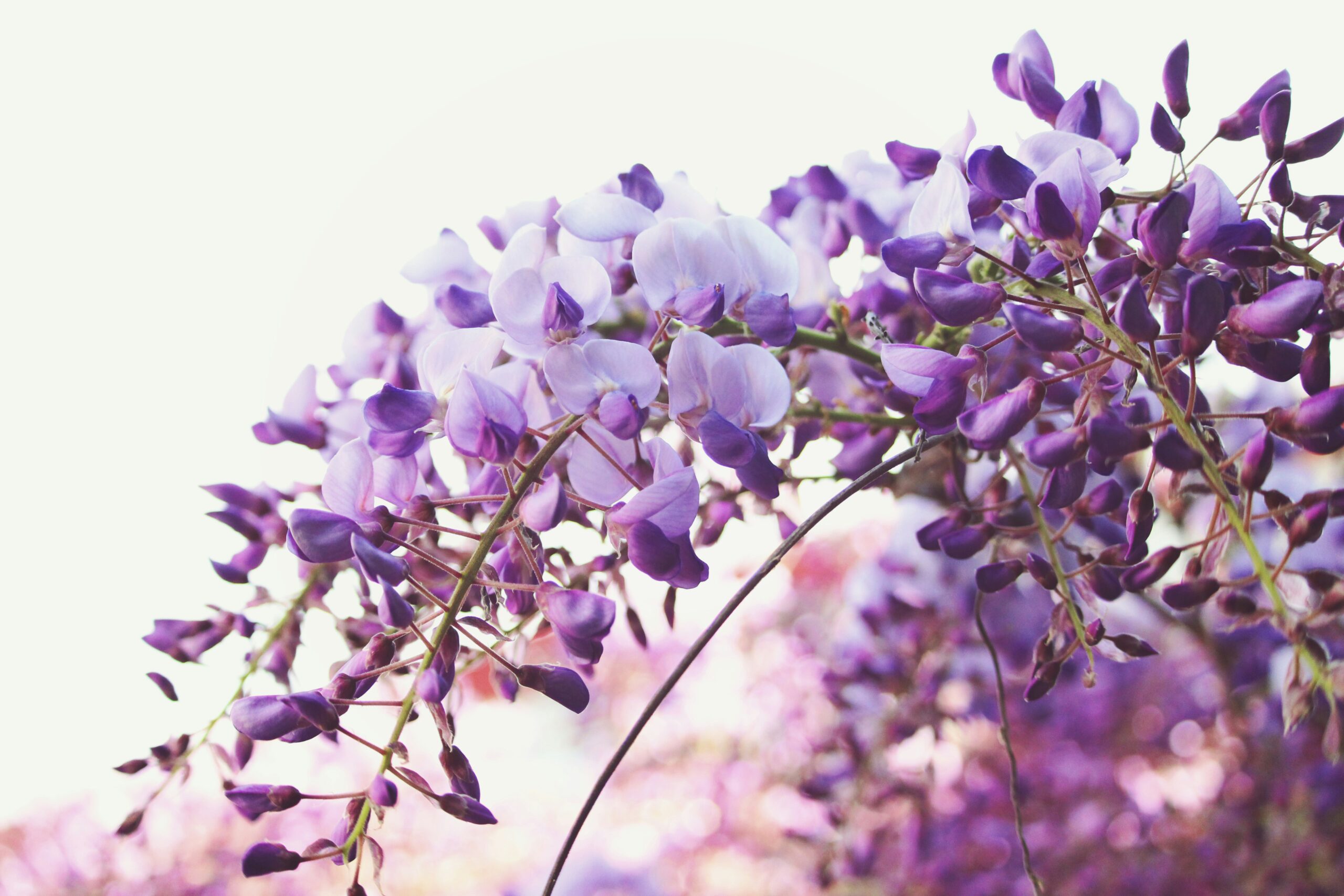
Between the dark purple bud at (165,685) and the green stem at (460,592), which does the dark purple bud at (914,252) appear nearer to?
the green stem at (460,592)

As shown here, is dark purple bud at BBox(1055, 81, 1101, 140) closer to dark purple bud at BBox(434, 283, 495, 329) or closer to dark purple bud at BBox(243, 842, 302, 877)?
dark purple bud at BBox(434, 283, 495, 329)

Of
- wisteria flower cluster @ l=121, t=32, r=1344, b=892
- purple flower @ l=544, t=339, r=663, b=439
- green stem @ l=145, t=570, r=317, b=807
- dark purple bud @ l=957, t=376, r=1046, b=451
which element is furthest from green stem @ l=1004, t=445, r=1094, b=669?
green stem @ l=145, t=570, r=317, b=807

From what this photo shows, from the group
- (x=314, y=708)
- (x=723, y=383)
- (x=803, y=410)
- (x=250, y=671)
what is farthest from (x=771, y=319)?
(x=250, y=671)

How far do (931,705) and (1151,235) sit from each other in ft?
2.02

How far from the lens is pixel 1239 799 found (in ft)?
3.43

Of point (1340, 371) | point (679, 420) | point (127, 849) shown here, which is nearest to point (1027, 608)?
point (1340, 371)

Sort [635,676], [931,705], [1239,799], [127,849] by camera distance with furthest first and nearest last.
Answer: [635,676] < [127,849] < [1239,799] < [931,705]

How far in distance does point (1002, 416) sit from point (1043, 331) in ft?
0.12

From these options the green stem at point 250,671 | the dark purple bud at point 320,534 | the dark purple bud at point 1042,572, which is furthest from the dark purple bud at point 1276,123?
the green stem at point 250,671

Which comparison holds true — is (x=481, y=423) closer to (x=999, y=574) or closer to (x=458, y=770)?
(x=458, y=770)

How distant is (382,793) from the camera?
13.9 inches

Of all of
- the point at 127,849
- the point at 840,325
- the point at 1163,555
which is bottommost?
the point at 127,849

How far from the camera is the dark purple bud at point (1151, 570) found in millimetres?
389

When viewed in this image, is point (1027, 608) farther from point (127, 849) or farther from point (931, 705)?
point (127, 849)
